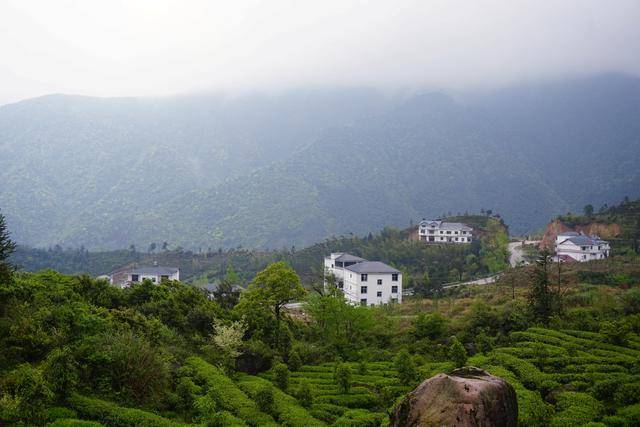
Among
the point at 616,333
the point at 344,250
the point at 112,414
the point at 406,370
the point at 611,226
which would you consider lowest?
the point at 344,250

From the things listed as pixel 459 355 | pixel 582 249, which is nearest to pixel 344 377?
pixel 459 355

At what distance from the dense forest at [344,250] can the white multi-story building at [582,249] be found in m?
7.70

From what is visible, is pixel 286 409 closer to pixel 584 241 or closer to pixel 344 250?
pixel 584 241

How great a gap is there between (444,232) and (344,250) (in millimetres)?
19158

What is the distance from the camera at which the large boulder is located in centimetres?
1058

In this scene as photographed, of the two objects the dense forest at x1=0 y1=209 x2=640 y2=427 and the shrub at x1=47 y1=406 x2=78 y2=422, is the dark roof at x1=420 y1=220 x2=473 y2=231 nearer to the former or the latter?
the dense forest at x1=0 y1=209 x2=640 y2=427

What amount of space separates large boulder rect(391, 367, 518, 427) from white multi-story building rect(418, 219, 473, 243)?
268 feet

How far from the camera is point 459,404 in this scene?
34.9 ft

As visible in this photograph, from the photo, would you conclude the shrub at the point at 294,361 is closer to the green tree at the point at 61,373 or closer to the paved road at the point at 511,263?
the green tree at the point at 61,373

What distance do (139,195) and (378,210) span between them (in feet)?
279

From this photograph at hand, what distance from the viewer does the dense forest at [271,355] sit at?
1599 centimetres

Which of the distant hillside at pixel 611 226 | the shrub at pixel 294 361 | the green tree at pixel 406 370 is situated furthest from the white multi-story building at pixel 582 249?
the green tree at pixel 406 370

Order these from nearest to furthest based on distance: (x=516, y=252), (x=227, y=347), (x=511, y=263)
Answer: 1. (x=227, y=347)
2. (x=511, y=263)
3. (x=516, y=252)

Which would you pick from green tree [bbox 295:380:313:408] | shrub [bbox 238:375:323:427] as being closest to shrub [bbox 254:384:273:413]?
shrub [bbox 238:375:323:427]
